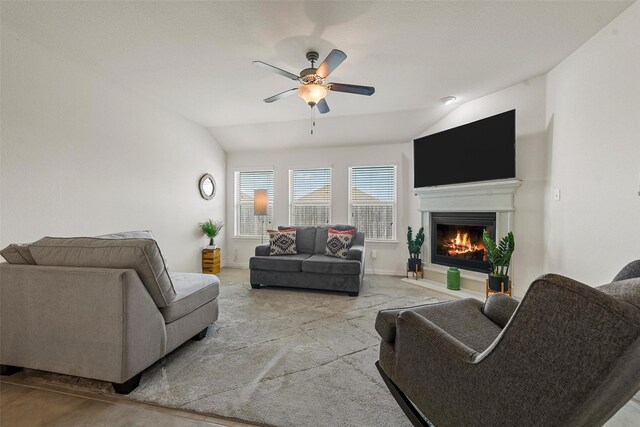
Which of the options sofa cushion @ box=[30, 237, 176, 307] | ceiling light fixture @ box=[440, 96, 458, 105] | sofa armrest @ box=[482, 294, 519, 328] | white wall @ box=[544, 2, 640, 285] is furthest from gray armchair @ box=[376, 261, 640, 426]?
ceiling light fixture @ box=[440, 96, 458, 105]

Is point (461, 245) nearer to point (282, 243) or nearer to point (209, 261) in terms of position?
point (282, 243)

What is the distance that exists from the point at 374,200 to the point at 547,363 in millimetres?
4519

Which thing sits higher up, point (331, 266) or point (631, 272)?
point (631, 272)

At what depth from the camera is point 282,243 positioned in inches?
172

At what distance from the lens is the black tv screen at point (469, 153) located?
337cm

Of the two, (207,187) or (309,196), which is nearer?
(207,187)

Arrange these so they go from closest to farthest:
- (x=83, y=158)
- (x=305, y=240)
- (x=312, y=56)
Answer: (x=312, y=56) < (x=83, y=158) < (x=305, y=240)

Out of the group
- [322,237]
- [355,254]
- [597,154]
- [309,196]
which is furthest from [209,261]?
[597,154]

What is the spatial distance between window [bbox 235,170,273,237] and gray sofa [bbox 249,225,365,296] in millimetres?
1527

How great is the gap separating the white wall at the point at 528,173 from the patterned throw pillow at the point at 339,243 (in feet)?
6.91

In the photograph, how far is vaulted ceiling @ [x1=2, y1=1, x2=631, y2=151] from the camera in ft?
6.95

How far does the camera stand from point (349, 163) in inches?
A: 208

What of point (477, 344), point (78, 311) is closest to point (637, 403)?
point (477, 344)

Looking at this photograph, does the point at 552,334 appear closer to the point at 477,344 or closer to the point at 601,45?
the point at 477,344
